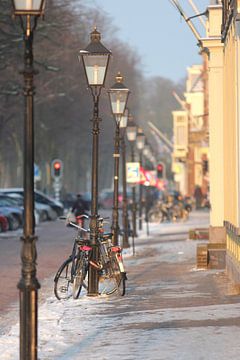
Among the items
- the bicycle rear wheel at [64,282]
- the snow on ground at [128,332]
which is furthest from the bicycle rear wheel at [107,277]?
the snow on ground at [128,332]

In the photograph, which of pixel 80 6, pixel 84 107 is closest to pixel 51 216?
pixel 80 6

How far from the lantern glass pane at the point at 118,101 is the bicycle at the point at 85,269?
594 centimetres

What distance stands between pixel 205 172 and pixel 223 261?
155ft

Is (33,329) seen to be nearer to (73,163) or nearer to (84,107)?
(84,107)

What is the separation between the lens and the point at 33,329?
10.6 metres

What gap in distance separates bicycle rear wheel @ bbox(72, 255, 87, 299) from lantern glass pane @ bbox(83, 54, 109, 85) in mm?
2860

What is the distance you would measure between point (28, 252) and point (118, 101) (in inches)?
570

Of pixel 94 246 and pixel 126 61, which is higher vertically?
pixel 126 61

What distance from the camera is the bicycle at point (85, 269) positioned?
18312mm

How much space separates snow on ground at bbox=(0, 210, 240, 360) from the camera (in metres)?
12.0

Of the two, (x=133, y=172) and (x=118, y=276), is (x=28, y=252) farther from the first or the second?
(x=133, y=172)

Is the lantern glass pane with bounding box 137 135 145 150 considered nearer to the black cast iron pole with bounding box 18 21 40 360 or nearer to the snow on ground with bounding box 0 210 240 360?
the snow on ground with bounding box 0 210 240 360

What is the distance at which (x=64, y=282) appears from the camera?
1894 cm

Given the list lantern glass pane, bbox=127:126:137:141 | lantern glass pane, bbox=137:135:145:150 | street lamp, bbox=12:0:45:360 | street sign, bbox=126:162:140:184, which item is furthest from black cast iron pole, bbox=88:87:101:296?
lantern glass pane, bbox=137:135:145:150
